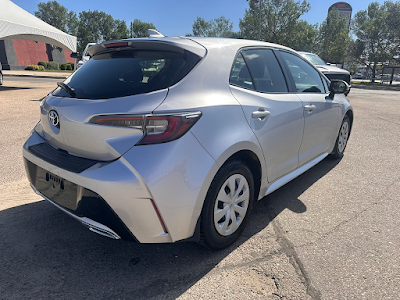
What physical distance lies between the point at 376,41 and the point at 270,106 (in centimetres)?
4556

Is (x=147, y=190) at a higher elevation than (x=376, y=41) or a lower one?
lower

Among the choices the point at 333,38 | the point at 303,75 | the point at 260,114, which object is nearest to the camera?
the point at 260,114

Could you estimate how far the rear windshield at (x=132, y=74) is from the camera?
2.05 m

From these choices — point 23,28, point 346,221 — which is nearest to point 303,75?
point 346,221

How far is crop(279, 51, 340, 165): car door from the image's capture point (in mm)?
3305

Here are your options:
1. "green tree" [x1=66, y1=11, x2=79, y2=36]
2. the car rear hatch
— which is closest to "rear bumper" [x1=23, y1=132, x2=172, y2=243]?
the car rear hatch

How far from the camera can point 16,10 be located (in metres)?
16.1

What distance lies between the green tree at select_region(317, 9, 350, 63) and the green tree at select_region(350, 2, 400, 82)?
7.72 feet

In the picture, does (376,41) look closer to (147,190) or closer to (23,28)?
(23,28)

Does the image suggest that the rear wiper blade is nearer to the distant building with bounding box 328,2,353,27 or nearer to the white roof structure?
the white roof structure

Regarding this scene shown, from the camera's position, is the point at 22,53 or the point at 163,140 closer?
the point at 163,140

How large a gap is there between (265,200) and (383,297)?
1.59 m

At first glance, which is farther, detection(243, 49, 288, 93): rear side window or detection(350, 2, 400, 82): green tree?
detection(350, 2, 400, 82): green tree

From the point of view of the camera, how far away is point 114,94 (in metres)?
2.03
